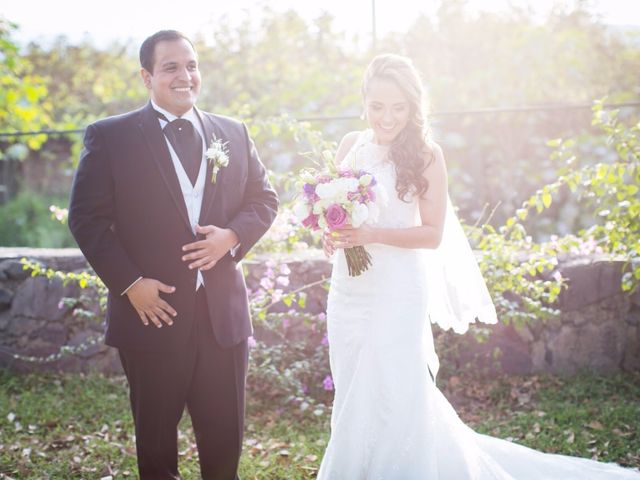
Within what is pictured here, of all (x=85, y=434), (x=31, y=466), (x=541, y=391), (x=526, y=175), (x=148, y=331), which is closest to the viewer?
(x=148, y=331)

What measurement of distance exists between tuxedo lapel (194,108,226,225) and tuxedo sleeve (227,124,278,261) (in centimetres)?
13

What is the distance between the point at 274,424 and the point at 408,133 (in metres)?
2.26

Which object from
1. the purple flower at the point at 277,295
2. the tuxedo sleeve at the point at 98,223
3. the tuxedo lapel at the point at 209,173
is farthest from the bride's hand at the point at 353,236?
the purple flower at the point at 277,295

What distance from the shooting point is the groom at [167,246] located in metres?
3.05

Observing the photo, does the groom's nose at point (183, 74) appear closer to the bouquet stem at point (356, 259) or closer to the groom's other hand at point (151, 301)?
the groom's other hand at point (151, 301)

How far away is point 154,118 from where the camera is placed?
3146 mm

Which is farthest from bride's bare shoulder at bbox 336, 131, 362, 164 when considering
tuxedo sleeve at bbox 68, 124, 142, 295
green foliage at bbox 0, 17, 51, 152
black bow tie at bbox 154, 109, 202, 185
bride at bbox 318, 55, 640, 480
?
green foliage at bbox 0, 17, 51, 152

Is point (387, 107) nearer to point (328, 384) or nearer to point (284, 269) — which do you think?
point (284, 269)

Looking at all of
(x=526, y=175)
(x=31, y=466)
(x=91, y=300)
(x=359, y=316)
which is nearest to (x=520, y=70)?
(x=526, y=175)

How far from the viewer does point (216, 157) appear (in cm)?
312

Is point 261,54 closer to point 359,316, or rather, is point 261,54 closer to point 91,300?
point 91,300

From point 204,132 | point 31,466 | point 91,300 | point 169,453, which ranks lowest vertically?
point 31,466

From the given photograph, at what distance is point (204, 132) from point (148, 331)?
2.93ft

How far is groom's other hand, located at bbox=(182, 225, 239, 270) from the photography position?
10.1 ft
